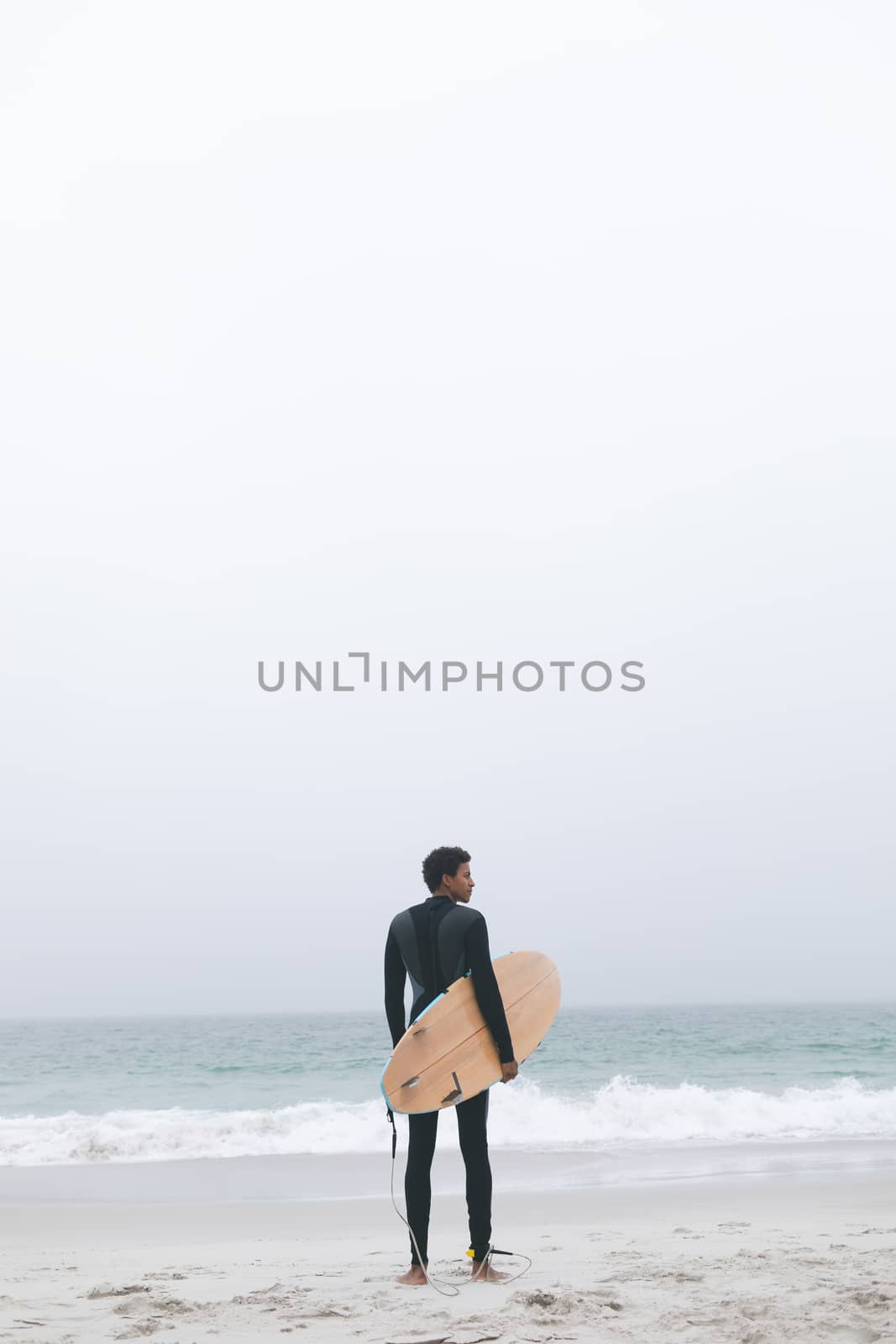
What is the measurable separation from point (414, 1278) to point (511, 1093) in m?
11.2

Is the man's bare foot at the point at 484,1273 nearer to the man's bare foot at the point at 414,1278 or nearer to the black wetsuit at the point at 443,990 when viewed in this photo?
the black wetsuit at the point at 443,990

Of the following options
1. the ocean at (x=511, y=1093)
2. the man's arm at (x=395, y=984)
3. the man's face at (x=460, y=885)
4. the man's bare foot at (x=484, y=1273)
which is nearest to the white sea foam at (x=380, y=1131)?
the ocean at (x=511, y=1093)

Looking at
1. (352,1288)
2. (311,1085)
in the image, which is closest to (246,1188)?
(352,1288)

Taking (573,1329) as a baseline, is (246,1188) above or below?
below

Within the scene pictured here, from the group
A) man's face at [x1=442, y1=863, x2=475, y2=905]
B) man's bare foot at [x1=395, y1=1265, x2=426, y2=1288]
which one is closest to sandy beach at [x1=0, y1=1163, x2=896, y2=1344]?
man's bare foot at [x1=395, y1=1265, x2=426, y2=1288]

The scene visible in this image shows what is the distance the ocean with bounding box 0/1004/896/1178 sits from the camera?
9.37 meters

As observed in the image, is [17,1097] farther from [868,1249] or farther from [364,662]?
[868,1249]

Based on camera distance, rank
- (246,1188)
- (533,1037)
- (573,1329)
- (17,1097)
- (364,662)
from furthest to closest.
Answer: (17,1097) → (364,662) → (246,1188) → (533,1037) → (573,1329)

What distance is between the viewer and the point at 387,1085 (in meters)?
3.70

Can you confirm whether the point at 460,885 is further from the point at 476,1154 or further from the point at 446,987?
the point at 476,1154

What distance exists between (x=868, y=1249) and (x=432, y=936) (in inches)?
92.8

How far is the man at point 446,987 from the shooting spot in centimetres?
377

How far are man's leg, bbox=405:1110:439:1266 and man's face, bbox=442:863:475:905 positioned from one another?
75cm

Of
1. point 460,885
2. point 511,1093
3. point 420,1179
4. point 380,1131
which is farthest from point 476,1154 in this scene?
point 511,1093
